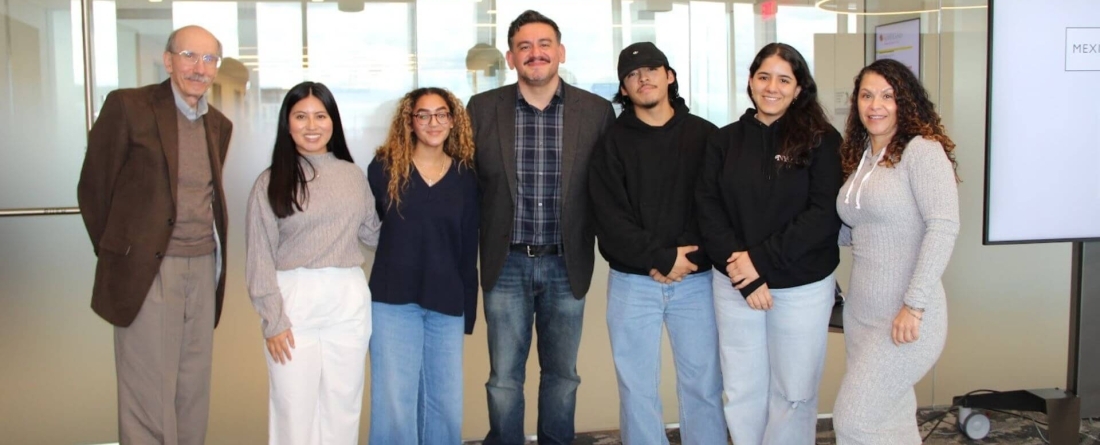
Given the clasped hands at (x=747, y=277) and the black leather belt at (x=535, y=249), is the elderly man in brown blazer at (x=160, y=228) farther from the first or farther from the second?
the clasped hands at (x=747, y=277)

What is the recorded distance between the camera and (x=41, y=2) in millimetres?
3979

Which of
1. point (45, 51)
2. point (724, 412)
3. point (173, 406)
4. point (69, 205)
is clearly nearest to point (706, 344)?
point (724, 412)

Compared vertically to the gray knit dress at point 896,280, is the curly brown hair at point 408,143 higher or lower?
higher

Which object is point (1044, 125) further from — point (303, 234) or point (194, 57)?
point (194, 57)

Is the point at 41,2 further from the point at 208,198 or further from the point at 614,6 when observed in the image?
the point at 614,6

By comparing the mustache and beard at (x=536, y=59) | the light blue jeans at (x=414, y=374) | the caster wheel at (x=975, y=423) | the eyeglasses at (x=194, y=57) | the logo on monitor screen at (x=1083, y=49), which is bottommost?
the caster wheel at (x=975, y=423)

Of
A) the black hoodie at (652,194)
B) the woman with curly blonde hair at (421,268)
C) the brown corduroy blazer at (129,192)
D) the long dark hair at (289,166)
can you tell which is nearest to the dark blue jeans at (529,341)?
the woman with curly blonde hair at (421,268)

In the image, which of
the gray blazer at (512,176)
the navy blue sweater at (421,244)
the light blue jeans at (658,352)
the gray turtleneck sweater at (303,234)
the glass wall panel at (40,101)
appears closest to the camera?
the gray turtleneck sweater at (303,234)

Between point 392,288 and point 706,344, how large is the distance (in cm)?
115

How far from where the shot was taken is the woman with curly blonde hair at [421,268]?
10.4ft

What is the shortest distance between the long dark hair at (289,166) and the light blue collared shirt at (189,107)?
337 millimetres

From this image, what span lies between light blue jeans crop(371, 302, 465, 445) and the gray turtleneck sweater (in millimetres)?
289

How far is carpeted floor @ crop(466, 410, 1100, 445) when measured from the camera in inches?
172

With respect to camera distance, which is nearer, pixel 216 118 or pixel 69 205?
pixel 216 118
